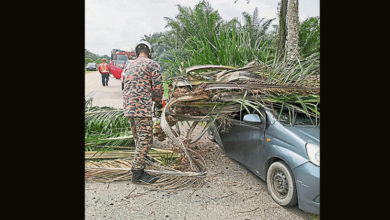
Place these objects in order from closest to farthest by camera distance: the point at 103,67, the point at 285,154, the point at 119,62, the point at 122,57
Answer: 1. the point at 285,154
2. the point at 103,67
3. the point at 119,62
4. the point at 122,57

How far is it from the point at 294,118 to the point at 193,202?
1.75 m

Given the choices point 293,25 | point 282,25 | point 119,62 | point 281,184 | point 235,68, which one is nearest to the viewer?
point 281,184

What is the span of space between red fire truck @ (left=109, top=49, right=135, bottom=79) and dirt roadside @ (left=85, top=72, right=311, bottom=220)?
11762 mm

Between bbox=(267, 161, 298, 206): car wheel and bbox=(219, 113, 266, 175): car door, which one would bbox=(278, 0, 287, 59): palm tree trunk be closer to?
bbox=(219, 113, 266, 175): car door

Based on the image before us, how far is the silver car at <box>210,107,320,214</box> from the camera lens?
95.1 inches

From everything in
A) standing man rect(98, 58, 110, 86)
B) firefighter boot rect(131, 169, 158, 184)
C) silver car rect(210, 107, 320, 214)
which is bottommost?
firefighter boot rect(131, 169, 158, 184)

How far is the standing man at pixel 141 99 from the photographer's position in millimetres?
3072

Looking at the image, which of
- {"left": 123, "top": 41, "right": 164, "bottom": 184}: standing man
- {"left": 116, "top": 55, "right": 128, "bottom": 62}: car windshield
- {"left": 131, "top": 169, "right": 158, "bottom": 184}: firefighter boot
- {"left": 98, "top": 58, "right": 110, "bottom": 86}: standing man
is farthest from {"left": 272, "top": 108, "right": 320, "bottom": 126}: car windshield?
{"left": 116, "top": 55, "right": 128, "bottom": 62}: car windshield

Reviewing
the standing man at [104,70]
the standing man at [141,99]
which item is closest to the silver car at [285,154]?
the standing man at [141,99]

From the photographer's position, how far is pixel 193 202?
2.90m

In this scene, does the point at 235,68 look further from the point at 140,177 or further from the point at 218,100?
the point at 140,177

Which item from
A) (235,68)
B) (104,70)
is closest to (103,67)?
(104,70)

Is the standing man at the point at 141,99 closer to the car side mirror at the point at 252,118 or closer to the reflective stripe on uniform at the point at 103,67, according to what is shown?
the car side mirror at the point at 252,118
